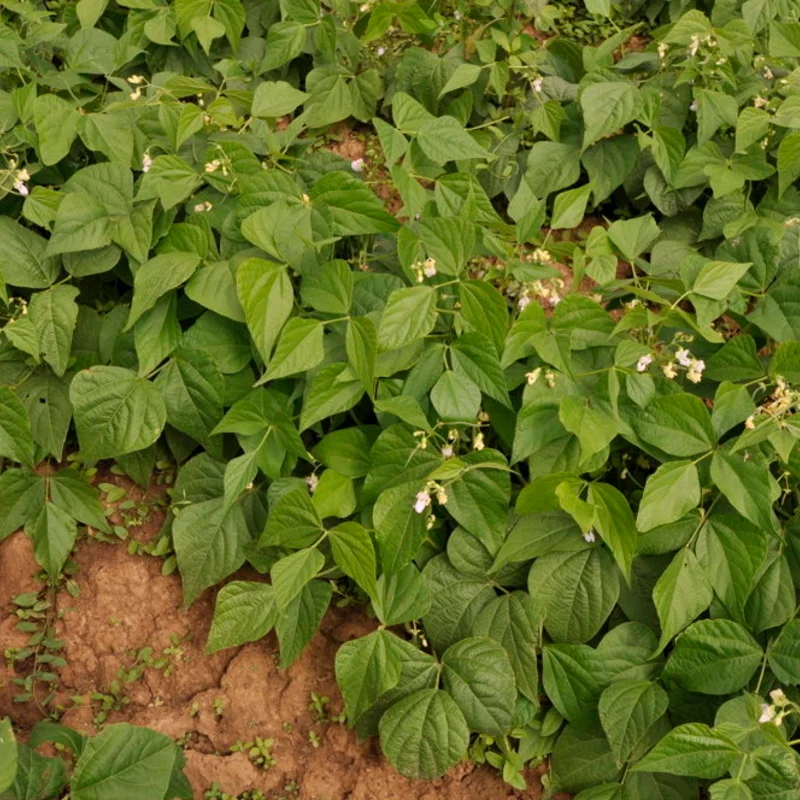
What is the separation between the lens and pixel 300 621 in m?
2.25

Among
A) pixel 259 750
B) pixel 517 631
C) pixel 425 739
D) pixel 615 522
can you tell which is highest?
pixel 615 522

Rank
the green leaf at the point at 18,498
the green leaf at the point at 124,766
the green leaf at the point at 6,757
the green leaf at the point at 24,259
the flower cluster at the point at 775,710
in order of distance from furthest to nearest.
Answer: the green leaf at the point at 24,259 < the green leaf at the point at 18,498 < the flower cluster at the point at 775,710 < the green leaf at the point at 124,766 < the green leaf at the point at 6,757

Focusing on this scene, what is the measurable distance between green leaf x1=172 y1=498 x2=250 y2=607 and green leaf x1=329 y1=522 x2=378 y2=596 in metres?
0.29

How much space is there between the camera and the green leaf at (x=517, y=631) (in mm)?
2195

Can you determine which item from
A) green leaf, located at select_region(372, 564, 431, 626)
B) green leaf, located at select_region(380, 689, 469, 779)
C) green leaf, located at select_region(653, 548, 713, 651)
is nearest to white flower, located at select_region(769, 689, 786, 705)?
green leaf, located at select_region(653, 548, 713, 651)

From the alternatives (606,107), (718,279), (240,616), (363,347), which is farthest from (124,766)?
(606,107)

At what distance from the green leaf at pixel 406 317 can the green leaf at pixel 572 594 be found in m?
0.60

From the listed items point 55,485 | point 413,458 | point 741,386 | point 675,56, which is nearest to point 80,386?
point 55,485

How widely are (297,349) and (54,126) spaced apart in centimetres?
107

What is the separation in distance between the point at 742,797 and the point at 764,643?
0.46 meters

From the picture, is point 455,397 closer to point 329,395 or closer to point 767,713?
point 329,395

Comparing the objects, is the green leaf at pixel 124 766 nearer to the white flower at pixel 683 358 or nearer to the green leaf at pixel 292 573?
the green leaf at pixel 292 573

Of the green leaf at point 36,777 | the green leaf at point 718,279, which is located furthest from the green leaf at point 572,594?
the green leaf at point 36,777

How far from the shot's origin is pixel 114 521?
99.4 inches
